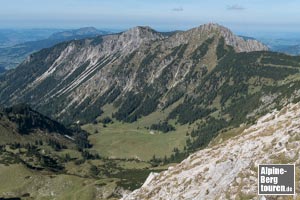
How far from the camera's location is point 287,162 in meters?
68.2

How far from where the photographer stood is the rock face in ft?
227

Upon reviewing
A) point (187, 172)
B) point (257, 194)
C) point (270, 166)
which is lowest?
point (187, 172)

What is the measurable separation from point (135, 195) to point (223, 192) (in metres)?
34.1

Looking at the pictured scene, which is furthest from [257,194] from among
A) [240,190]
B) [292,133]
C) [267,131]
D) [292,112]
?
[292,112]

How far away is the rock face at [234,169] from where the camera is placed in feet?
227

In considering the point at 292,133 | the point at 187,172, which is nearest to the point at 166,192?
the point at 187,172

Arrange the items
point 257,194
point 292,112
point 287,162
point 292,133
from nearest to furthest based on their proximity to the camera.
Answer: point 257,194
point 287,162
point 292,133
point 292,112

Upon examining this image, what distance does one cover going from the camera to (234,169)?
75750mm

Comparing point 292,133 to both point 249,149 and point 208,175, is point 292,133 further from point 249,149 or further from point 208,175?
point 208,175

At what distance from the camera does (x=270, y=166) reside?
58688mm

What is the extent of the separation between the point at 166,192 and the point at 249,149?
19.7m

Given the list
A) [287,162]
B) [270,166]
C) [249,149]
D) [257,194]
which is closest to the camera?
[270,166]

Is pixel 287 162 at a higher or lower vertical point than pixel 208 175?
higher

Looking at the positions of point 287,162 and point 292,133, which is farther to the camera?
point 292,133
